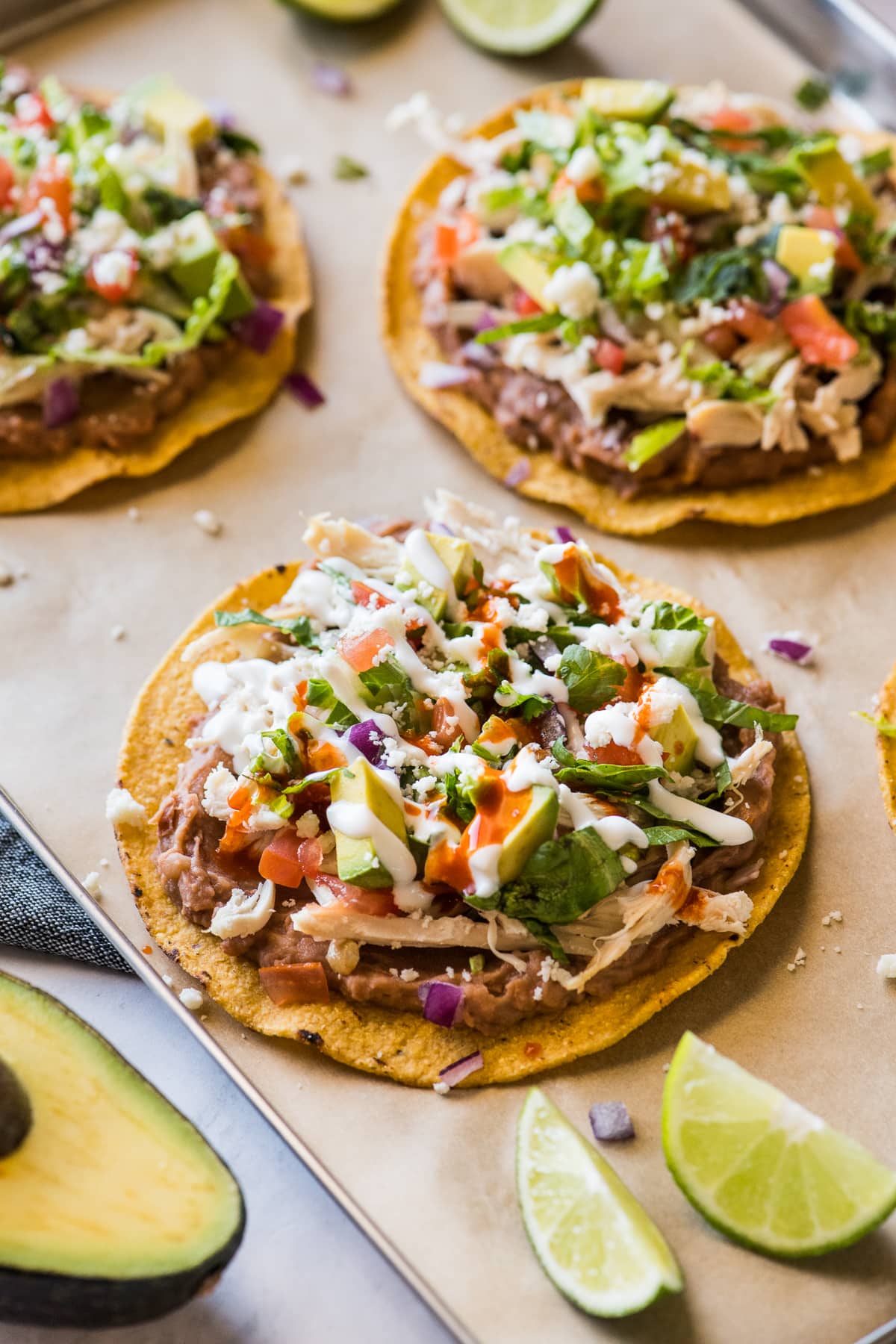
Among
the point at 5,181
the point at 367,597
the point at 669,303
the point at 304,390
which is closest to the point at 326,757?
the point at 367,597

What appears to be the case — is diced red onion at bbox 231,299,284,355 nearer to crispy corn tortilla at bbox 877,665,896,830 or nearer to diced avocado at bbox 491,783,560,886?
diced avocado at bbox 491,783,560,886

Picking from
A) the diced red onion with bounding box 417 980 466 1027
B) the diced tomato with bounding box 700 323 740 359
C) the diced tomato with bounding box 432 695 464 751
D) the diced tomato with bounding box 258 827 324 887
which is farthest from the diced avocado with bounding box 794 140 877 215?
the diced red onion with bounding box 417 980 466 1027

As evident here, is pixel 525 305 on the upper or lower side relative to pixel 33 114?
upper

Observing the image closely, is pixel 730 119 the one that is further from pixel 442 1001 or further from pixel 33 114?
pixel 442 1001

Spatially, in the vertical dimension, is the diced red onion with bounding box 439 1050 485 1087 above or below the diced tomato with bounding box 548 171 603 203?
below

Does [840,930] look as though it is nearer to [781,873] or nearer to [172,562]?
[781,873]
